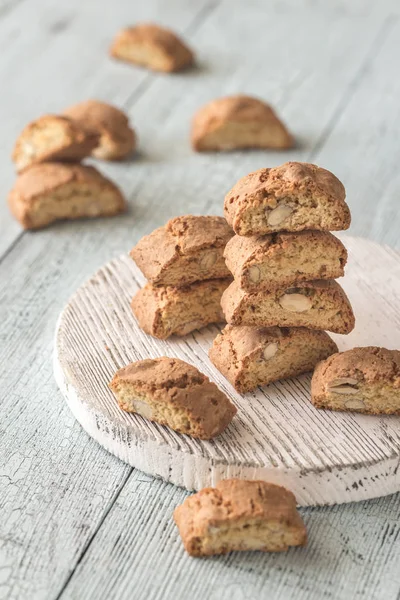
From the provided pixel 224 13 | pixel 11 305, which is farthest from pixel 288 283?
pixel 224 13

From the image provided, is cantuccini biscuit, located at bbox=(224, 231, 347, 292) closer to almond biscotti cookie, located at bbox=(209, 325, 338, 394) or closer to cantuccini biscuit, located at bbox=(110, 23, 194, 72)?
almond biscotti cookie, located at bbox=(209, 325, 338, 394)

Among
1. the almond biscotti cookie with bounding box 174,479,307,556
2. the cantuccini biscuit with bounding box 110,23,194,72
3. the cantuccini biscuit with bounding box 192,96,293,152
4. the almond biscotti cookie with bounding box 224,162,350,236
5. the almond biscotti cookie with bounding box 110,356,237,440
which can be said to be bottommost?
the cantuccini biscuit with bounding box 192,96,293,152

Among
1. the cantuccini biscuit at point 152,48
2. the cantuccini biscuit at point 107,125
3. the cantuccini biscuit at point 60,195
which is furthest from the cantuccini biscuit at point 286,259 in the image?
the cantuccini biscuit at point 152,48

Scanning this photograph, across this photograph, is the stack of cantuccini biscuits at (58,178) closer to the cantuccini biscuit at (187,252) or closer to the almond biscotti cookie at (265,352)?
the cantuccini biscuit at (187,252)

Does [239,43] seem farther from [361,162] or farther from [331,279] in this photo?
[331,279]

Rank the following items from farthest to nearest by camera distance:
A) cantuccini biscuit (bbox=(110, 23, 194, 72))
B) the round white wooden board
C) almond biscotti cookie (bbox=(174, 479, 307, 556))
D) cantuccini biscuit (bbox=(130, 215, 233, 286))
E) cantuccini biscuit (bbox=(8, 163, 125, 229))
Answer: cantuccini biscuit (bbox=(110, 23, 194, 72)) → cantuccini biscuit (bbox=(8, 163, 125, 229)) → cantuccini biscuit (bbox=(130, 215, 233, 286)) → the round white wooden board → almond biscotti cookie (bbox=(174, 479, 307, 556))

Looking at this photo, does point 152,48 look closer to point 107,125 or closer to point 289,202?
point 107,125

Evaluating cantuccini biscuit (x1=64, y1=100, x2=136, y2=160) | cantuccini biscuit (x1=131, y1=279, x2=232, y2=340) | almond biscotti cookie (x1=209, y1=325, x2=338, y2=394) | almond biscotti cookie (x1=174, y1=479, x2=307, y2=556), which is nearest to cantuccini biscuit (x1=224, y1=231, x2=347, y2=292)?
almond biscotti cookie (x1=209, y1=325, x2=338, y2=394)
